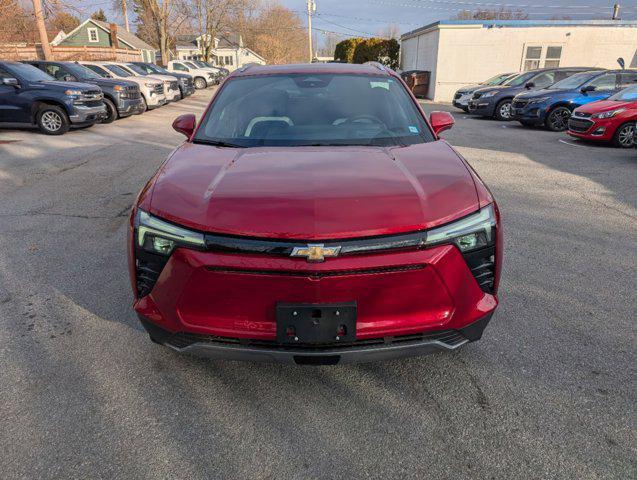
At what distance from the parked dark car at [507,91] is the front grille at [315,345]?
15.4 meters

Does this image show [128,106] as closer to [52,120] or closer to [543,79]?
[52,120]

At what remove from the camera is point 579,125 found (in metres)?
10.6

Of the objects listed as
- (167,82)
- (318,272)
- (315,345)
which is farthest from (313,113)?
(167,82)

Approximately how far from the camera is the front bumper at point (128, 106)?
46.4ft

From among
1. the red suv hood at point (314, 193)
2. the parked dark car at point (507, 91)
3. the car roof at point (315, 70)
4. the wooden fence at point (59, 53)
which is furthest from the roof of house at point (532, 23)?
the red suv hood at point (314, 193)

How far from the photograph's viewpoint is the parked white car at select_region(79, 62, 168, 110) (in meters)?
16.5

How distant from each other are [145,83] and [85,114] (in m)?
5.37

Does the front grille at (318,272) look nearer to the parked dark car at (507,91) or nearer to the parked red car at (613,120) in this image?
the parked red car at (613,120)

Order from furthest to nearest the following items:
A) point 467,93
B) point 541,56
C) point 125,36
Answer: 1. point 125,36
2. point 541,56
3. point 467,93

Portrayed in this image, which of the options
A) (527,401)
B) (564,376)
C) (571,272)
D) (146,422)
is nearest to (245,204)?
(146,422)

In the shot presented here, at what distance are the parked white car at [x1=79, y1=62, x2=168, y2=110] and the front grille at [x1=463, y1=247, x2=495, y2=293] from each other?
52.2 ft

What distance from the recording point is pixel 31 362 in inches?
111

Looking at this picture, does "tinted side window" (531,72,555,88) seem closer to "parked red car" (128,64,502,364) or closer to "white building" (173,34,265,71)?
"parked red car" (128,64,502,364)

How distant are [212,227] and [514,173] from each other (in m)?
7.05
